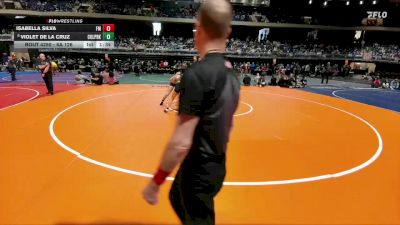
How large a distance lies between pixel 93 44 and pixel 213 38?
1586 centimetres

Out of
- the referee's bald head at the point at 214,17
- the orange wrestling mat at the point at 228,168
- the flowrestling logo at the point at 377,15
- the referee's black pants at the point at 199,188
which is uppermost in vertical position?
the flowrestling logo at the point at 377,15

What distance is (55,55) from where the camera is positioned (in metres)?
35.0

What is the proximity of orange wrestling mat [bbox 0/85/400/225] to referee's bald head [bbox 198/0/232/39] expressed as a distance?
2.76 m

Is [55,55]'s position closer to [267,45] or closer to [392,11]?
[267,45]

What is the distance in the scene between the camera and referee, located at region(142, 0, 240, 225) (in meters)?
1.89

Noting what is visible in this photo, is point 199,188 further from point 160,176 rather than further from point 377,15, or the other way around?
point 377,15

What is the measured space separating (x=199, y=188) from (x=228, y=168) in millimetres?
3686

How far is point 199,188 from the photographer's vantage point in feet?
7.02

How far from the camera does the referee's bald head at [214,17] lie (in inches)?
76.5

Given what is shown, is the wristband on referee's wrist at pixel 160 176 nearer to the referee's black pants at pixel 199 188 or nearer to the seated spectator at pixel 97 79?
the referee's black pants at pixel 199 188
